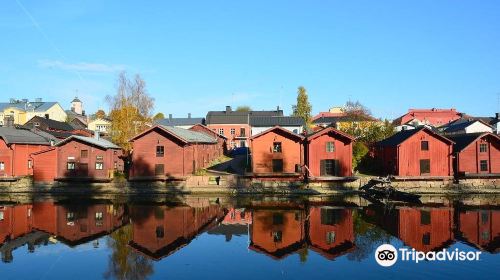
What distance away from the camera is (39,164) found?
43688mm

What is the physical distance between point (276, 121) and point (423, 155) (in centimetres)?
3092

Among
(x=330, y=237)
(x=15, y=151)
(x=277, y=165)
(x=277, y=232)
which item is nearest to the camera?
(x=330, y=237)

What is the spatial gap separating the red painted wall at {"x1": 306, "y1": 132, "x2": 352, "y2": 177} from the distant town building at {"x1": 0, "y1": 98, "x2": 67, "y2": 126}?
2599 inches

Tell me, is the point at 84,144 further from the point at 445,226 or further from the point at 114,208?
the point at 445,226

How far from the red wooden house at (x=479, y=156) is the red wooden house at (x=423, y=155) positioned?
3.03 ft

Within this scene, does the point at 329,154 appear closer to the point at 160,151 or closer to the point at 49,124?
the point at 160,151

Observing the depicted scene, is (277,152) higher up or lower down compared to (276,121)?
lower down

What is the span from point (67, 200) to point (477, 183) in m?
36.1

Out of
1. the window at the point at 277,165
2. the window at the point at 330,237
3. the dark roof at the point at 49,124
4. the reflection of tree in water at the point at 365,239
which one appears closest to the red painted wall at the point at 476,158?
the window at the point at 277,165

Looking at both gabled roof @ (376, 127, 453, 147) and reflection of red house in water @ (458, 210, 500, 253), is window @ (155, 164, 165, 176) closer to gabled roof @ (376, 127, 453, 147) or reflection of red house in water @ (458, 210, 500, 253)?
gabled roof @ (376, 127, 453, 147)

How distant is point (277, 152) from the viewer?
41.9m

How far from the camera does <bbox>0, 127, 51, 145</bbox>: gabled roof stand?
44.4 metres

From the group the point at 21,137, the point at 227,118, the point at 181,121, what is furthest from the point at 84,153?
the point at 181,121

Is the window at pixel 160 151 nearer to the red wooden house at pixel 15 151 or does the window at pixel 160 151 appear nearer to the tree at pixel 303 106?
the red wooden house at pixel 15 151
